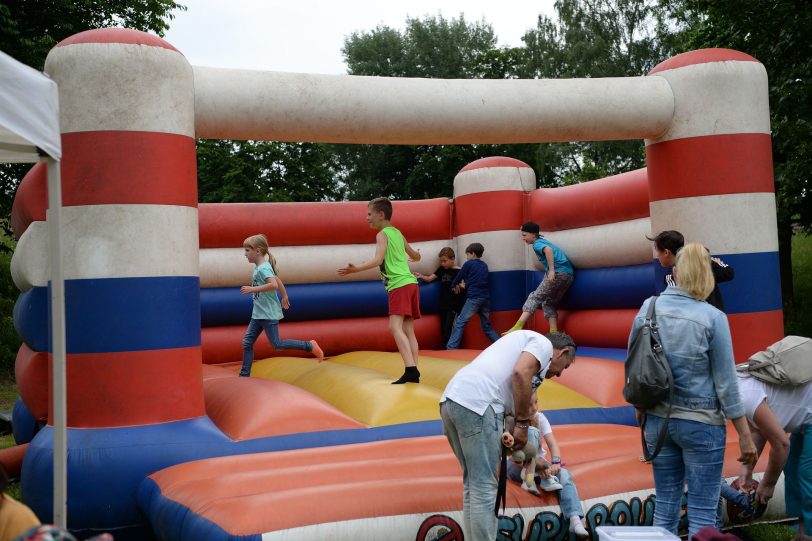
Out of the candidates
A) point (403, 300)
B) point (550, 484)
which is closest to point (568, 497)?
point (550, 484)

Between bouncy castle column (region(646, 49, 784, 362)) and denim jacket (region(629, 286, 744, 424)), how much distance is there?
2.12 m

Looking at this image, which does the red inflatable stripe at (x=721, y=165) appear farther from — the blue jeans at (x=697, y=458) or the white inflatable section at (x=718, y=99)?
the blue jeans at (x=697, y=458)

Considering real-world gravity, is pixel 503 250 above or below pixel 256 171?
below

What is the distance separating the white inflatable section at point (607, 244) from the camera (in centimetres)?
628

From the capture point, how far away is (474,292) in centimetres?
738

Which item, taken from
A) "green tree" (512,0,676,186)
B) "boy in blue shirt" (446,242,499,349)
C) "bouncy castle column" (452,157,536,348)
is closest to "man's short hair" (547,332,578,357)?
"boy in blue shirt" (446,242,499,349)

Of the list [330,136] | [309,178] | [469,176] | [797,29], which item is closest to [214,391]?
[330,136]

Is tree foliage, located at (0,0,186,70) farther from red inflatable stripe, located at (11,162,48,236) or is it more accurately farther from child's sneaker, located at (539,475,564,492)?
child's sneaker, located at (539,475,564,492)

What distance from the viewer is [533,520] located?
11.0 ft

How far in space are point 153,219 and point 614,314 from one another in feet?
12.4

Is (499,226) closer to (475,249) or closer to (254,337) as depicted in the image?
(475,249)

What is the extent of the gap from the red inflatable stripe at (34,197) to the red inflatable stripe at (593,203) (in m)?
3.99

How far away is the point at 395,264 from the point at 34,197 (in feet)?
6.88

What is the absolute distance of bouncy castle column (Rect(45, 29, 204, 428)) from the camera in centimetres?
399
